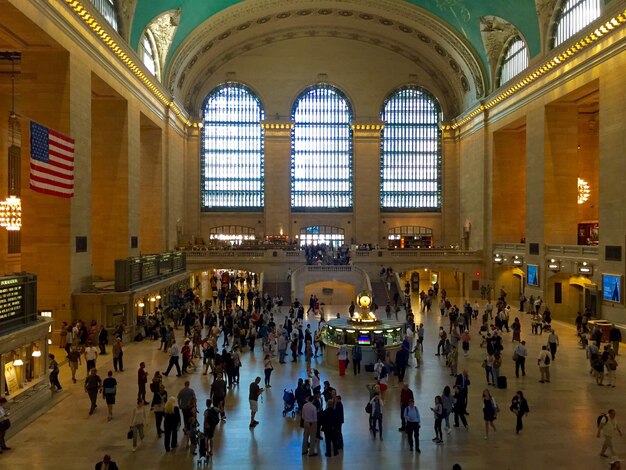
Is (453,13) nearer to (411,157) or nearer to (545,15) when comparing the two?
(545,15)

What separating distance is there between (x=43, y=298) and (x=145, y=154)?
1776cm

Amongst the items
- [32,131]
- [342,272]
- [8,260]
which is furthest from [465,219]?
[32,131]

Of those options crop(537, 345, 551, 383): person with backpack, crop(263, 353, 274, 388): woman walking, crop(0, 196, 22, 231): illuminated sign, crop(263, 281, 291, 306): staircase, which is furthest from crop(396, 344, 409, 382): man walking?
crop(263, 281, 291, 306): staircase

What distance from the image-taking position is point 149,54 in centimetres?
3269

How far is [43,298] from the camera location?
19.4 meters

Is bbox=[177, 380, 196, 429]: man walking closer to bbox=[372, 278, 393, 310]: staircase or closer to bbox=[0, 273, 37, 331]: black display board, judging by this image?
bbox=[0, 273, 37, 331]: black display board

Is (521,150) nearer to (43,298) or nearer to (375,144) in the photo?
(375,144)

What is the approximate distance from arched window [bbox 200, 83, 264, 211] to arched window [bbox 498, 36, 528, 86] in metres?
18.6

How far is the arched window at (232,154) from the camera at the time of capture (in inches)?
1800

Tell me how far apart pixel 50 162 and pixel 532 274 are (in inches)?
934

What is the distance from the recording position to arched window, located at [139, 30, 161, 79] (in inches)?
1215

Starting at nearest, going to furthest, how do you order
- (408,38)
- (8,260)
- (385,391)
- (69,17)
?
1. (385,391)
2. (69,17)
3. (8,260)
4. (408,38)

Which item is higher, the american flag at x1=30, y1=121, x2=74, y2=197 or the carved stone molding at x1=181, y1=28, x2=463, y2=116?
the carved stone molding at x1=181, y1=28, x2=463, y2=116

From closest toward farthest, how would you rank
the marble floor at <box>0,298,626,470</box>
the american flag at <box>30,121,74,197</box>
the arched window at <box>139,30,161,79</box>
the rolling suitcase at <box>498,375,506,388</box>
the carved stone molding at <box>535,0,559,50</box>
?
1. the marble floor at <box>0,298,626,470</box>
2. the rolling suitcase at <box>498,375,506,388</box>
3. the american flag at <box>30,121,74,197</box>
4. the carved stone molding at <box>535,0,559,50</box>
5. the arched window at <box>139,30,161,79</box>
